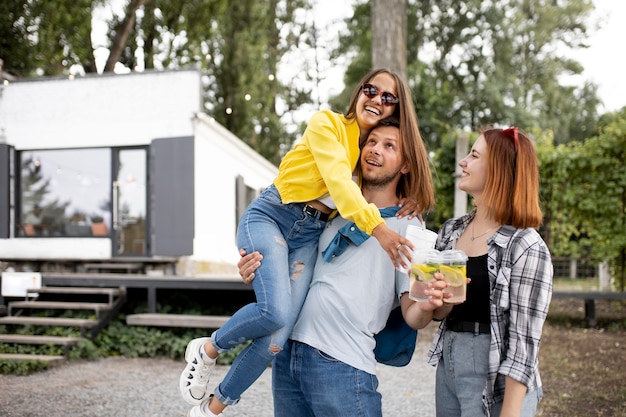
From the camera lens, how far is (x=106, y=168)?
9.74 m

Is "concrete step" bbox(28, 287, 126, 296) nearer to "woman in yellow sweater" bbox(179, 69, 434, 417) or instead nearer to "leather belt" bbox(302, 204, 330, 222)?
"woman in yellow sweater" bbox(179, 69, 434, 417)

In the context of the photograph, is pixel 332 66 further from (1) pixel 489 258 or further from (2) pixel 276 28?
(1) pixel 489 258

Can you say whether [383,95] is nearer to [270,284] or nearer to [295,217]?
[295,217]

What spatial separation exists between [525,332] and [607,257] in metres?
7.64

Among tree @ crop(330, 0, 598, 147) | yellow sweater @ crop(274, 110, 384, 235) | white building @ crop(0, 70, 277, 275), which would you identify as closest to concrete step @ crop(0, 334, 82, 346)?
white building @ crop(0, 70, 277, 275)

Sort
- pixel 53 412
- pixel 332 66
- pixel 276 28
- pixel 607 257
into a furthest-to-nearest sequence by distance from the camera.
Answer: pixel 332 66, pixel 276 28, pixel 607 257, pixel 53 412

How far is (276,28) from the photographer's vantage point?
77.5 feet

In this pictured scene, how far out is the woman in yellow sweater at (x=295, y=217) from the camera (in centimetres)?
198

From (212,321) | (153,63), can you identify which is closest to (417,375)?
(212,321)

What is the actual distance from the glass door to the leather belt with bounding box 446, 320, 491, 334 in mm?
8376

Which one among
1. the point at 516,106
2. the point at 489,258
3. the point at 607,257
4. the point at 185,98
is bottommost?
the point at 607,257

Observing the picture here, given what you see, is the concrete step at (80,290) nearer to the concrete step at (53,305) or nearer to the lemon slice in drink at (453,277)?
the concrete step at (53,305)

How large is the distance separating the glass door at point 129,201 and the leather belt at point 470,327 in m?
8.38

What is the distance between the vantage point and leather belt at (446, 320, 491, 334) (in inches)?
68.9
